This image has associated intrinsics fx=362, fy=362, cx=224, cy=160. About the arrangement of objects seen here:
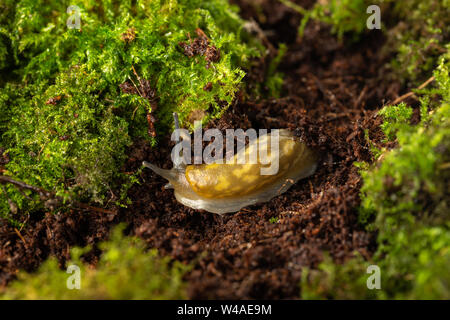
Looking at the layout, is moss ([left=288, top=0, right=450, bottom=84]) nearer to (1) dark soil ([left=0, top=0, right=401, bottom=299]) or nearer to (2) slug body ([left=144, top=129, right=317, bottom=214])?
(1) dark soil ([left=0, top=0, right=401, bottom=299])

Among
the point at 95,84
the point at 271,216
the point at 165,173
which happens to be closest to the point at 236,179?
the point at 271,216

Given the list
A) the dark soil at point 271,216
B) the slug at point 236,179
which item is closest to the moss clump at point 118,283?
the dark soil at point 271,216

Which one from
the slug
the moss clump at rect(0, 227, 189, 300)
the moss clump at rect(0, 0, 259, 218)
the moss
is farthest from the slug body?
the moss

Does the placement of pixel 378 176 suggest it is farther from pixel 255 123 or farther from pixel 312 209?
pixel 255 123

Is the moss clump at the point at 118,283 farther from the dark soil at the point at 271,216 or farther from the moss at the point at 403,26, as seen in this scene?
the moss at the point at 403,26

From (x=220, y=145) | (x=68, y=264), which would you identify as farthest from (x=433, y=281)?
(x=68, y=264)
